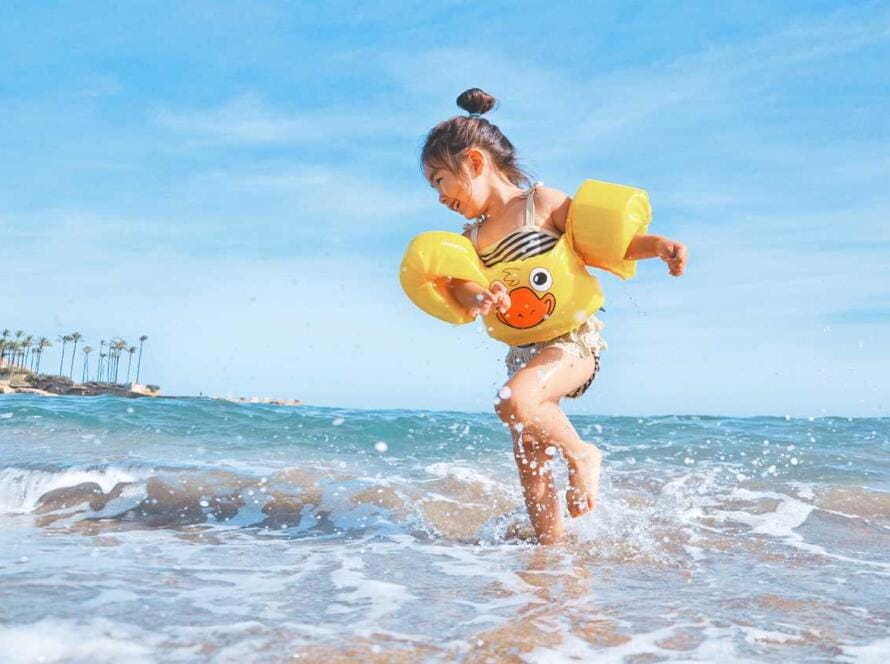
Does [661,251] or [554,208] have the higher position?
[554,208]

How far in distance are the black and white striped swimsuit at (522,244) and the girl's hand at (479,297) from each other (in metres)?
0.18

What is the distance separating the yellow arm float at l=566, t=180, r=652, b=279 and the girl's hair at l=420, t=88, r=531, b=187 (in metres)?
0.47

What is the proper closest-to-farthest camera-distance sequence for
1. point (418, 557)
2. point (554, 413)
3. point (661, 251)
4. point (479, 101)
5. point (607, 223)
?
point (418, 557)
point (661, 251)
point (607, 223)
point (554, 413)
point (479, 101)

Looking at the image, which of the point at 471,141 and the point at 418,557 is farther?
the point at 471,141

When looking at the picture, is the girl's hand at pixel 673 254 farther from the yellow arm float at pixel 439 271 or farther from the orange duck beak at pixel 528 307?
the yellow arm float at pixel 439 271

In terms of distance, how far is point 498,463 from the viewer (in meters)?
8.05

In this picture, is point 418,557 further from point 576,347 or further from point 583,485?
point 576,347

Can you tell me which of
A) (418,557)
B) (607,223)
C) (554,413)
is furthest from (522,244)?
(418,557)

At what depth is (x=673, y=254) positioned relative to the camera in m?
3.97

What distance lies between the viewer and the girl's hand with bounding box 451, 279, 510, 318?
392 centimetres

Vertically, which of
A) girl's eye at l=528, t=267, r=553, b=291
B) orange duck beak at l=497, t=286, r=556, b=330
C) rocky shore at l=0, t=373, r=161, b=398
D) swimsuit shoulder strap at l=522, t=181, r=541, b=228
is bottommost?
rocky shore at l=0, t=373, r=161, b=398

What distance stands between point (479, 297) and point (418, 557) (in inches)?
47.5

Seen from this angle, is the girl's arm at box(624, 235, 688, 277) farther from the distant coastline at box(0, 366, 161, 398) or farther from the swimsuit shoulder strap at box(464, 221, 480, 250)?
the distant coastline at box(0, 366, 161, 398)

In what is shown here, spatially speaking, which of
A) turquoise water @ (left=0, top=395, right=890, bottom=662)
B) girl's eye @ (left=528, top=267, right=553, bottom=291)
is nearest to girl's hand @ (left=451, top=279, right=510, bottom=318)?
girl's eye @ (left=528, top=267, right=553, bottom=291)
